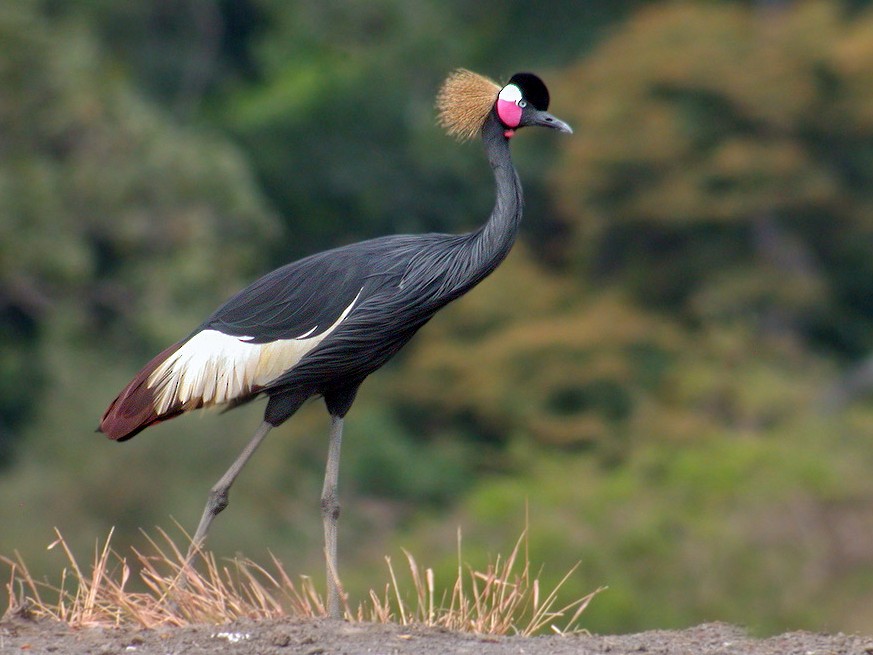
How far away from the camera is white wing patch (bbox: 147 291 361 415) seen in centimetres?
735

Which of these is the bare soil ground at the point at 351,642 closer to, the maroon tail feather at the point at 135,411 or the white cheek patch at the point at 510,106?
the maroon tail feather at the point at 135,411

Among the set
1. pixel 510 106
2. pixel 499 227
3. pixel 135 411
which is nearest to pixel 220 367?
pixel 135 411

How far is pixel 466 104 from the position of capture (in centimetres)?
759

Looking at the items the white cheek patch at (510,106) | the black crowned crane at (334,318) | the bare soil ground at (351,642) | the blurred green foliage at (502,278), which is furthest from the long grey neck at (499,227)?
the blurred green foliage at (502,278)

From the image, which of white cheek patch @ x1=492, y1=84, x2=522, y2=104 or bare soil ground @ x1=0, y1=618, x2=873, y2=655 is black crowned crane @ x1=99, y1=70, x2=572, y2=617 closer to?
white cheek patch @ x1=492, y1=84, x2=522, y2=104

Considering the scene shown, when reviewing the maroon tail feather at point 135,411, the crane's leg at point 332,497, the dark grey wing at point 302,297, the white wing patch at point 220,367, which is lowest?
the crane's leg at point 332,497

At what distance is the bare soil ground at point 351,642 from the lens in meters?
6.39

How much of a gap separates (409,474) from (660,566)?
6416 millimetres

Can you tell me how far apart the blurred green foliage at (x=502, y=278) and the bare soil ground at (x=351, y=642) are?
9.67 meters

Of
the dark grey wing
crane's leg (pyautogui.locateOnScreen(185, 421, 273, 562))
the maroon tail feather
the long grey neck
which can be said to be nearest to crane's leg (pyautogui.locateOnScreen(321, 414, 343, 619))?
crane's leg (pyautogui.locateOnScreen(185, 421, 273, 562))

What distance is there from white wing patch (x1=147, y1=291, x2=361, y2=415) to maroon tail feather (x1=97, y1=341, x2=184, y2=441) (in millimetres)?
33

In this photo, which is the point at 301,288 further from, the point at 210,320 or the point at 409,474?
the point at 409,474

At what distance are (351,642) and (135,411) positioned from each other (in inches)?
67.0

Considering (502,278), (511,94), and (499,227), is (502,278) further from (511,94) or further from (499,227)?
(499,227)
